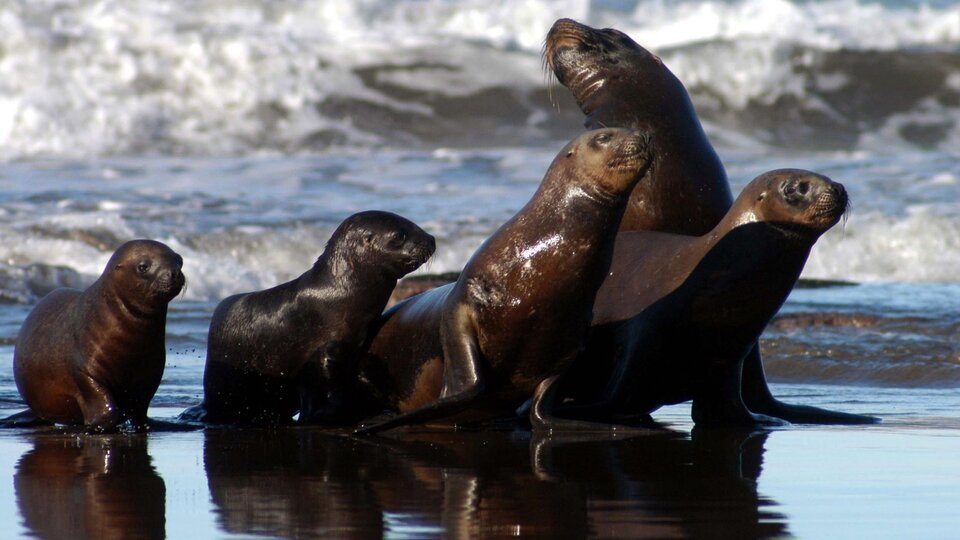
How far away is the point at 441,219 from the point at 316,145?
21.1ft

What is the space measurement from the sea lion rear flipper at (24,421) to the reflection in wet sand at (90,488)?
0.32m

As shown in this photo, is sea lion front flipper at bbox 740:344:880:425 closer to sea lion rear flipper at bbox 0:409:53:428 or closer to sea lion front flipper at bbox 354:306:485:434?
sea lion front flipper at bbox 354:306:485:434

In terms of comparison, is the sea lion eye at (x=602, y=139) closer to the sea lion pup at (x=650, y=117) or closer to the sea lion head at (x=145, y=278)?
the sea lion pup at (x=650, y=117)

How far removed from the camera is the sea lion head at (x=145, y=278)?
19.0 ft

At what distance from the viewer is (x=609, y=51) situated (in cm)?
743

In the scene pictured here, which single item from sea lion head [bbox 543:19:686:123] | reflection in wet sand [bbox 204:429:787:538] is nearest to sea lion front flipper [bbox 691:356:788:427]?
reflection in wet sand [bbox 204:429:787:538]

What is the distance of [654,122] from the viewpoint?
279 inches

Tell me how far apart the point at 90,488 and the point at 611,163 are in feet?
7.13

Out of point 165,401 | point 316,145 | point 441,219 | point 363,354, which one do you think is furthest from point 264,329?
point 316,145

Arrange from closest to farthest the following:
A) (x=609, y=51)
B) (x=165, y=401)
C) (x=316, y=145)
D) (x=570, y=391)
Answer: (x=570, y=391), (x=165, y=401), (x=609, y=51), (x=316, y=145)

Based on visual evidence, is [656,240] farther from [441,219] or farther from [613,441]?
[441,219]

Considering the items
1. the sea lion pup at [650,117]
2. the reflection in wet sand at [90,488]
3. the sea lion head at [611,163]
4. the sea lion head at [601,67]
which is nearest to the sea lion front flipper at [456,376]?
the sea lion head at [611,163]

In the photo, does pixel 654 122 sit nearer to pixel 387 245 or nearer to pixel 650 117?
pixel 650 117

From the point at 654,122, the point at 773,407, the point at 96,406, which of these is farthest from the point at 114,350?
the point at 654,122
